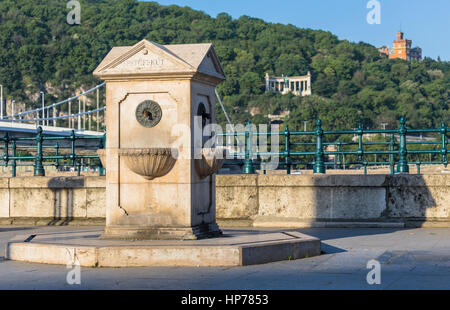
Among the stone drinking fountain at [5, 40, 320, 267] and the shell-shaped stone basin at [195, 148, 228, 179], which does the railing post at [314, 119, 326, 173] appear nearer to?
the stone drinking fountain at [5, 40, 320, 267]

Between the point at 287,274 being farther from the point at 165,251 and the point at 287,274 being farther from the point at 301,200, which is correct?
the point at 301,200

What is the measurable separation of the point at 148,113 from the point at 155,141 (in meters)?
0.35

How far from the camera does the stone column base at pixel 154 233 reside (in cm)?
805

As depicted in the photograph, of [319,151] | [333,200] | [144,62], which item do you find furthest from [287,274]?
[319,151]

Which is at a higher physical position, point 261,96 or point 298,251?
point 261,96

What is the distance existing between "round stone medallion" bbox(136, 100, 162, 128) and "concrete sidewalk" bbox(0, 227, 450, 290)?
189 centimetres

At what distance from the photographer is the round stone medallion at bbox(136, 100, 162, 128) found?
827 cm

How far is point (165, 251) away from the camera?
729 centimetres

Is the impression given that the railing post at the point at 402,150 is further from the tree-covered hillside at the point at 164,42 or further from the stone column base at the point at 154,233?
the tree-covered hillside at the point at 164,42

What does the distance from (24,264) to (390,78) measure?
193m

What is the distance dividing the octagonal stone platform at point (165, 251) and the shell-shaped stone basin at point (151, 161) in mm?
812

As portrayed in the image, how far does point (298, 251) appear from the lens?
7871 mm
